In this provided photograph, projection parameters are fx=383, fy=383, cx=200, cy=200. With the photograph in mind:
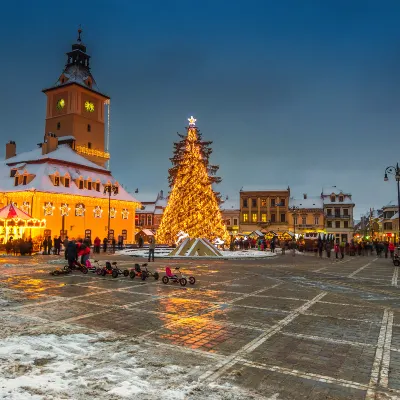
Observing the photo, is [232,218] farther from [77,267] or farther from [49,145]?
[77,267]

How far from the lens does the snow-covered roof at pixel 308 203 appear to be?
77.0 m

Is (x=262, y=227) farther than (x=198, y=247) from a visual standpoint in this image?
Yes

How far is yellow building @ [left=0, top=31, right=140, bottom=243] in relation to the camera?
142ft

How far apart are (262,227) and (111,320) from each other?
68.8 m

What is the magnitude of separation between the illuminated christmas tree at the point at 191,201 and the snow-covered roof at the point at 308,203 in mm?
44631

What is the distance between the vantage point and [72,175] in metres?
46.9

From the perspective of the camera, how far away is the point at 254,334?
24.8ft

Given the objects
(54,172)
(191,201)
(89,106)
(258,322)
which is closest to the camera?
(258,322)

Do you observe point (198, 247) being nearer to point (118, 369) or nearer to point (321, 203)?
point (118, 369)

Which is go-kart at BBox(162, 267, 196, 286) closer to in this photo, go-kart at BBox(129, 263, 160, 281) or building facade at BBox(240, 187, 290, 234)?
go-kart at BBox(129, 263, 160, 281)

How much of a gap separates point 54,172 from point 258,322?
134ft

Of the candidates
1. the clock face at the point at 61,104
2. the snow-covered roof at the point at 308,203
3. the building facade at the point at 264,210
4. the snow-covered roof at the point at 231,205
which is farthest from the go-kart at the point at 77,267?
the snow-covered roof at the point at 308,203

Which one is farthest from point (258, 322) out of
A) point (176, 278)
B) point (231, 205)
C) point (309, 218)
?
point (231, 205)

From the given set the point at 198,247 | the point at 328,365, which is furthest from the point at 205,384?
the point at 198,247
